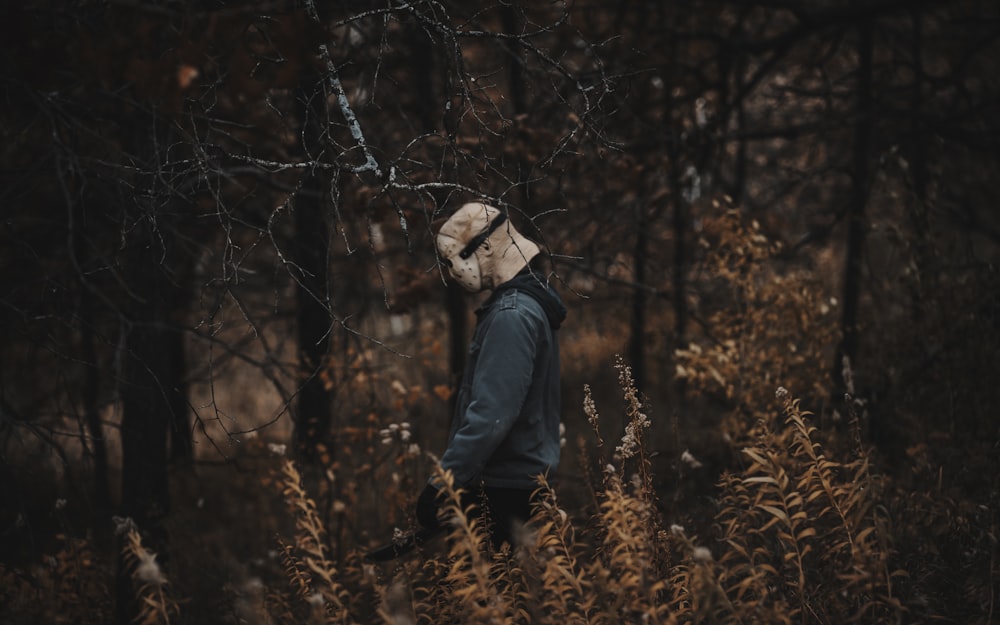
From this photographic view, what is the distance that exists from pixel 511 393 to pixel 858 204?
484cm

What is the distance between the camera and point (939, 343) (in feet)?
16.9

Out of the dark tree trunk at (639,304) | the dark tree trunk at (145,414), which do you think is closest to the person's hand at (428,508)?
the dark tree trunk at (145,414)

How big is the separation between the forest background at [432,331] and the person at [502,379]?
189 millimetres

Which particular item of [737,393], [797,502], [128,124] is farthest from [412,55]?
[797,502]

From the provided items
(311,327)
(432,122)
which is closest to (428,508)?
(311,327)

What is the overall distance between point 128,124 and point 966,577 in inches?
199

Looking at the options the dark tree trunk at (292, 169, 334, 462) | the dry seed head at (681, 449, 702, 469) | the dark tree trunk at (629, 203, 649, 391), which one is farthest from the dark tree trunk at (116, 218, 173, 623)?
the dark tree trunk at (629, 203, 649, 391)

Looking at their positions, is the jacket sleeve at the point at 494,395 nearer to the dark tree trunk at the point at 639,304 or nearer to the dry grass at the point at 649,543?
the dry grass at the point at 649,543

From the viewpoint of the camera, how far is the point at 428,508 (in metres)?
3.10

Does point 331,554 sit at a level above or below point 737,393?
below

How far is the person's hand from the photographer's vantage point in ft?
10.1

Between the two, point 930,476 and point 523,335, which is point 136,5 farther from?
point 930,476

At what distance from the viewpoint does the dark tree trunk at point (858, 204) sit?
641 centimetres

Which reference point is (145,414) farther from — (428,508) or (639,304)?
(639,304)
